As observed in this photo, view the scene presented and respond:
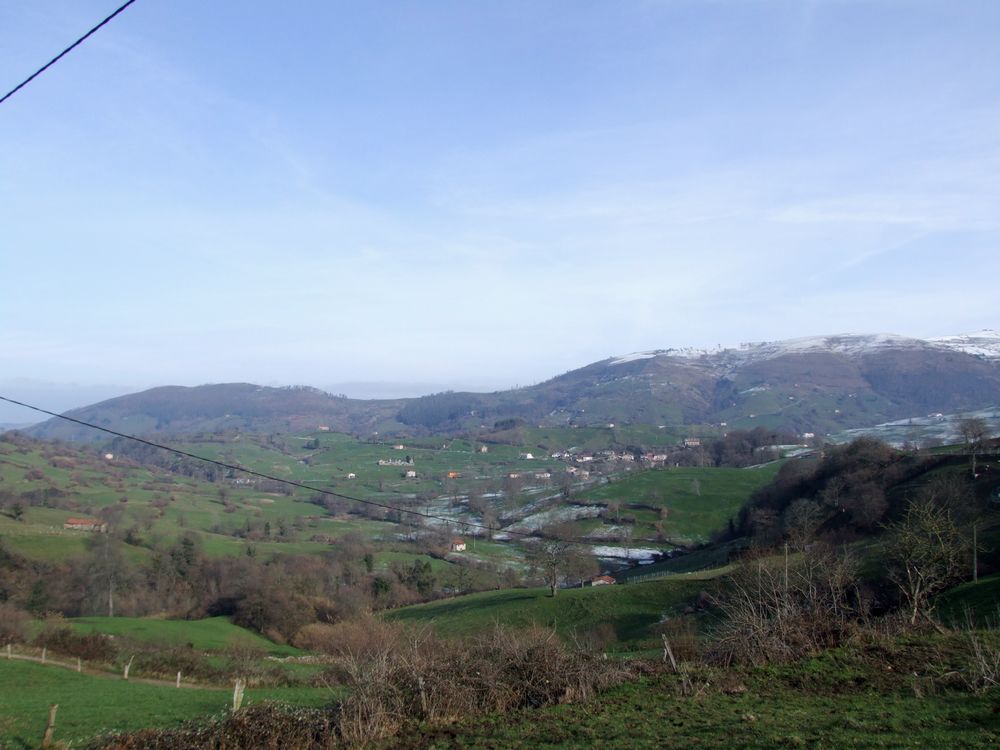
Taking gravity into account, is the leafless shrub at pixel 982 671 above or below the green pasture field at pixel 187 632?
above

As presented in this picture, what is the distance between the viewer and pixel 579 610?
143 feet

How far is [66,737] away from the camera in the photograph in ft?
49.8

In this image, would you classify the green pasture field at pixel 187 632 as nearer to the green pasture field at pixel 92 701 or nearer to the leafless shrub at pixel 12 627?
the leafless shrub at pixel 12 627

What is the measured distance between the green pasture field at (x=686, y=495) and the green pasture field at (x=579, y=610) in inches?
1466

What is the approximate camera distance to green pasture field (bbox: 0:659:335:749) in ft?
52.6

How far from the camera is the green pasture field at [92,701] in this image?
16047 millimetres

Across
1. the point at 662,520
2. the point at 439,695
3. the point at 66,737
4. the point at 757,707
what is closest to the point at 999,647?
the point at 757,707

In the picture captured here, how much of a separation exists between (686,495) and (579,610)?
56.6m

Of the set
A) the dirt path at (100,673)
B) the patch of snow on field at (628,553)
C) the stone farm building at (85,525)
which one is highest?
the dirt path at (100,673)

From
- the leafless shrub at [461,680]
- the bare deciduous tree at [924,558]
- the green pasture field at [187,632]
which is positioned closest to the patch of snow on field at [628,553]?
the green pasture field at [187,632]

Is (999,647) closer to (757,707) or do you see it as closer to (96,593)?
(757,707)

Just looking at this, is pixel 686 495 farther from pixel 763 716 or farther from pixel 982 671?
pixel 763 716

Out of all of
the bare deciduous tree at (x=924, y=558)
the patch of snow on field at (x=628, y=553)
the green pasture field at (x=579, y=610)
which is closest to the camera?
the bare deciduous tree at (x=924, y=558)

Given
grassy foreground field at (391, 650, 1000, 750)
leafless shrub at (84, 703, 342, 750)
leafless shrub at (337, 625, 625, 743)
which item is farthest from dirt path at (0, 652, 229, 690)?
grassy foreground field at (391, 650, 1000, 750)
